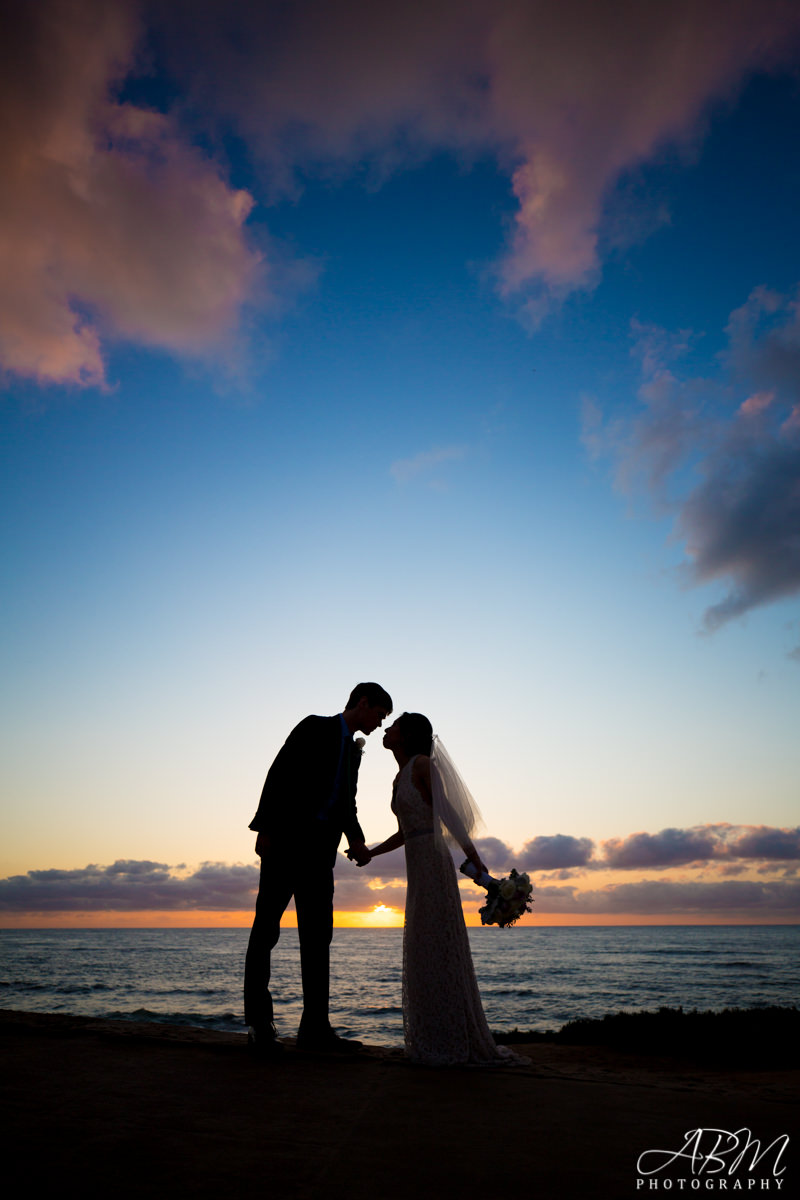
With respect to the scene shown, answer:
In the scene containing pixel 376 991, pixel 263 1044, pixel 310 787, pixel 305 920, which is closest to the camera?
pixel 263 1044

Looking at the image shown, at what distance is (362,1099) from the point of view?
11.2ft

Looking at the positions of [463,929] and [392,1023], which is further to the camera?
[392,1023]

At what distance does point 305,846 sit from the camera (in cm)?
516

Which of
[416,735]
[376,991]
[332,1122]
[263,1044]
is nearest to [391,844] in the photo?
[416,735]

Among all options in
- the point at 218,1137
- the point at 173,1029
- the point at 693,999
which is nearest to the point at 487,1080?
the point at 218,1137

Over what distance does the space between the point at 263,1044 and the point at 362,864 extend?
5.18 ft

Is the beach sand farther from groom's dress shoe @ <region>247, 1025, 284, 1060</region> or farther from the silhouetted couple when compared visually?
the silhouetted couple

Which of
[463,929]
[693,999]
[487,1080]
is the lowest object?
[693,999]

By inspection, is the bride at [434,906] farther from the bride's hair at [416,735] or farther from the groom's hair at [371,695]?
the groom's hair at [371,695]

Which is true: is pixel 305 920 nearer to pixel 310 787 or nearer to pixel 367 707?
pixel 310 787

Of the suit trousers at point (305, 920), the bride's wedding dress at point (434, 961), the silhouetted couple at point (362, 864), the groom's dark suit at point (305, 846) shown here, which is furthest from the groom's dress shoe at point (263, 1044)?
the bride's wedding dress at point (434, 961)

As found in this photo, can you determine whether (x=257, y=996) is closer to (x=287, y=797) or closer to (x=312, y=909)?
(x=312, y=909)

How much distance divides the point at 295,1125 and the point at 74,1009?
20.7m

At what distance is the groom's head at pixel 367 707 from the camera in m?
5.76
